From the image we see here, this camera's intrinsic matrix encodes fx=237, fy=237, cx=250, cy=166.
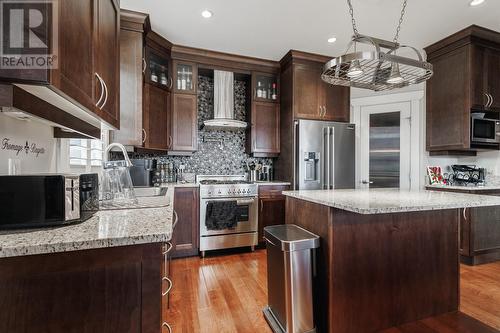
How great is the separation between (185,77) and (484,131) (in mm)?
3896

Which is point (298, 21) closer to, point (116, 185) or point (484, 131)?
point (116, 185)

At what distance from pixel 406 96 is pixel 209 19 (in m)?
3.55

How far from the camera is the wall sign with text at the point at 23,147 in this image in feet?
3.64

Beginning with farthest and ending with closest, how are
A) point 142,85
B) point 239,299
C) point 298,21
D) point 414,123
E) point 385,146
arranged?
point 385,146
point 414,123
point 142,85
point 298,21
point 239,299

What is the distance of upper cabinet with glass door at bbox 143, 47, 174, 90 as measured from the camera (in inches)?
111

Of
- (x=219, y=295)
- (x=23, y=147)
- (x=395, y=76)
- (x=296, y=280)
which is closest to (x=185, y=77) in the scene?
(x=23, y=147)

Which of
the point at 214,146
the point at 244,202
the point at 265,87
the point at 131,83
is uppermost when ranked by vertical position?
the point at 265,87

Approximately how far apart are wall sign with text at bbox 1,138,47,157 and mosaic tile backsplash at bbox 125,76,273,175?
6.67 ft

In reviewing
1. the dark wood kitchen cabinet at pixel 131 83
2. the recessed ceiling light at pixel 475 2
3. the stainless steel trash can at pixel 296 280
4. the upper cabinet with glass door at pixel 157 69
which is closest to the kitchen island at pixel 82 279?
the stainless steel trash can at pixel 296 280

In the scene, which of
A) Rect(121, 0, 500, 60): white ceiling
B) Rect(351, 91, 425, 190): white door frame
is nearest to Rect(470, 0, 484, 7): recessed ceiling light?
Rect(121, 0, 500, 60): white ceiling

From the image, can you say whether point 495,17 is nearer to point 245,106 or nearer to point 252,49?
point 252,49

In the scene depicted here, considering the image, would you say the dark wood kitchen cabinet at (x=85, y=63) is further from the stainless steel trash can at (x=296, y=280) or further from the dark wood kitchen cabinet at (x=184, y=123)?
the dark wood kitchen cabinet at (x=184, y=123)

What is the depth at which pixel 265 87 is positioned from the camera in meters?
3.62

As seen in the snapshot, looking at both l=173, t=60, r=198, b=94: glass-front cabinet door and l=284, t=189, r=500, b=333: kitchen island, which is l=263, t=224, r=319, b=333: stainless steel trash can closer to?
l=284, t=189, r=500, b=333: kitchen island
